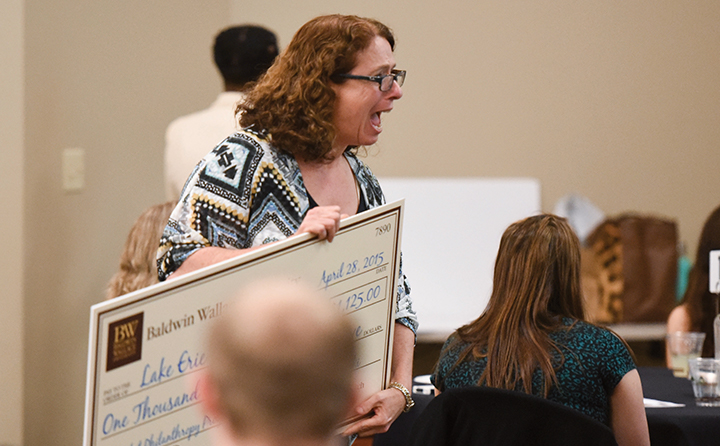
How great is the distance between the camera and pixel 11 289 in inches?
110

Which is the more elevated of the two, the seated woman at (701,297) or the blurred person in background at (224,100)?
the blurred person in background at (224,100)

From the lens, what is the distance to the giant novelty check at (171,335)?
111 centimetres

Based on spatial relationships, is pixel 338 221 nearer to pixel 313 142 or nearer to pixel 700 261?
pixel 313 142

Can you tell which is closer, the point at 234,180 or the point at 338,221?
the point at 338,221

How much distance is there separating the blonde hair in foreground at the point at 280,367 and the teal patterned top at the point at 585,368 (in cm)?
115

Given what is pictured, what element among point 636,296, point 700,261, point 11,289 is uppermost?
point 700,261

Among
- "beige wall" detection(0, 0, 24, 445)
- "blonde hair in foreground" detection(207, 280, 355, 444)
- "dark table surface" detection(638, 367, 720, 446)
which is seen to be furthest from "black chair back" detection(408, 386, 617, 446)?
"beige wall" detection(0, 0, 24, 445)

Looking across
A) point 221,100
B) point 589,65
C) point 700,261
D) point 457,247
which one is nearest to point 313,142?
point 221,100

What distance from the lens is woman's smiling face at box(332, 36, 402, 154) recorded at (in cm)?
163

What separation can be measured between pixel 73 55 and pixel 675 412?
2.51 metres

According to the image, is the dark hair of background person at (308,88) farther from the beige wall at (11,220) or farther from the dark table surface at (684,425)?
the beige wall at (11,220)

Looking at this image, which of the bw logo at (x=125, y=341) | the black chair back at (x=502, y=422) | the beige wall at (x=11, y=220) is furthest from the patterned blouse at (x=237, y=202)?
the beige wall at (x=11, y=220)

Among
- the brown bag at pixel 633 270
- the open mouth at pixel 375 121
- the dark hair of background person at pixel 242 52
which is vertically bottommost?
the brown bag at pixel 633 270

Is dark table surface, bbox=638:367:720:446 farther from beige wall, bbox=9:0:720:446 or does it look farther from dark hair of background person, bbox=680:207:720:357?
beige wall, bbox=9:0:720:446
